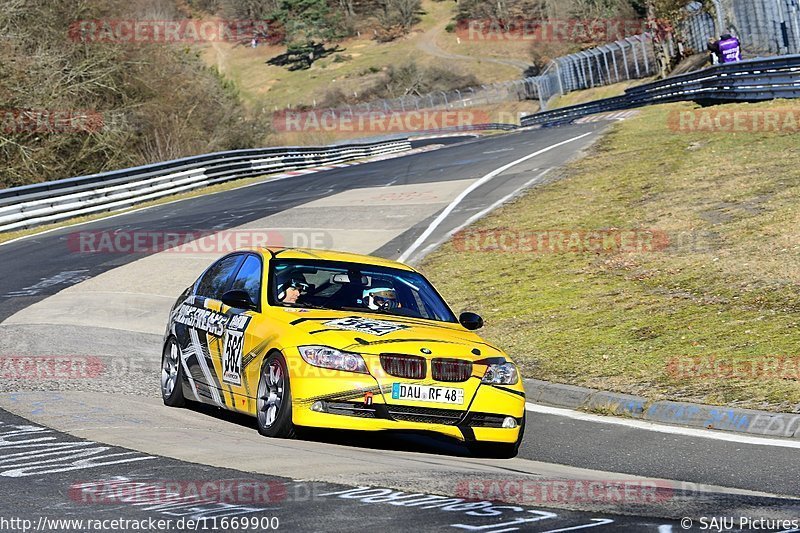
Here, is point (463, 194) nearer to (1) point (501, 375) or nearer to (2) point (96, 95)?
(1) point (501, 375)

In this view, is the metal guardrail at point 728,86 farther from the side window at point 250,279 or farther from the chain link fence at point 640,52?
the side window at point 250,279

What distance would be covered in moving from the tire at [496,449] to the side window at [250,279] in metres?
2.16

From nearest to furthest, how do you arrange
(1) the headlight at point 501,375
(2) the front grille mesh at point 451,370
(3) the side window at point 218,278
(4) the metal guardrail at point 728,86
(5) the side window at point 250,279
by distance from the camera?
(2) the front grille mesh at point 451,370, (1) the headlight at point 501,375, (5) the side window at point 250,279, (3) the side window at point 218,278, (4) the metal guardrail at point 728,86

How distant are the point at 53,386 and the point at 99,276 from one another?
8.43 metres

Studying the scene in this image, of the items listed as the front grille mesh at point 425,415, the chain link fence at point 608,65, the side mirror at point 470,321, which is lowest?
the front grille mesh at point 425,415

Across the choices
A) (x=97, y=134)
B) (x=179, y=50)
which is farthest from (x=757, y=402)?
(x=179, y=50)

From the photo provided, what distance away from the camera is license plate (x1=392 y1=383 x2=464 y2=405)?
824 cm

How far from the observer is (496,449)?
28.2 feet

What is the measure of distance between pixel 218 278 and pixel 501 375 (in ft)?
10.3

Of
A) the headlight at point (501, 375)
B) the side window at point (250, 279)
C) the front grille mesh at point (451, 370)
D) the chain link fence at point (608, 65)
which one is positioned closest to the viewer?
the front grille mesh at point (451, 370)

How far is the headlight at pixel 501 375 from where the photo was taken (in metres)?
8.66

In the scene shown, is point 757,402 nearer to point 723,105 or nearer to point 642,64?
point 723,105

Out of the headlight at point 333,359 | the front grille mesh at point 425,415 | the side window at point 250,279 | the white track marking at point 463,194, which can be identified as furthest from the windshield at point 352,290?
the white track marking at point 463,194

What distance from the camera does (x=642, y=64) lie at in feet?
230
